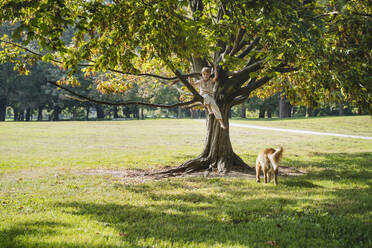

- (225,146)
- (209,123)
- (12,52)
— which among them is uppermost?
(12,52)

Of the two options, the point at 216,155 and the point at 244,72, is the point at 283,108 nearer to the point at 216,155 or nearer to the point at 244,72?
the point at 244,72

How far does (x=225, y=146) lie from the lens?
10070 millimetres

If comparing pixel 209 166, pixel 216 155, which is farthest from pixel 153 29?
pixel 209 166

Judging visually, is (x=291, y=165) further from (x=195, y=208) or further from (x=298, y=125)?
(x=298, y=125)

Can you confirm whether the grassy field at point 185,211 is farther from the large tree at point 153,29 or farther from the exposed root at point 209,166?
the large tree at point 153,29

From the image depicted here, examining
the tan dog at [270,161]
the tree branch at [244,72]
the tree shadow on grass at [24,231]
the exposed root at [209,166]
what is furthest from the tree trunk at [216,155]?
the tree shadow on grass at [24,231]

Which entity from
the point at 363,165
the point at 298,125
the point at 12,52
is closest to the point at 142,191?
the point at 12,52

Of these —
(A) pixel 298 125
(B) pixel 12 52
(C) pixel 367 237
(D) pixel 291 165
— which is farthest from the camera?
(A) pixel 298 125

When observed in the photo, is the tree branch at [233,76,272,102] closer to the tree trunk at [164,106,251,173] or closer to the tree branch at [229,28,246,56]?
the tree trunk at [164,106,251,173]

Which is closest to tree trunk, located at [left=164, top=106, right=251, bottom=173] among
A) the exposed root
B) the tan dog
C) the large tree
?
the exposed root

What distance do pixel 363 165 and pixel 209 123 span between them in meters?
5.82

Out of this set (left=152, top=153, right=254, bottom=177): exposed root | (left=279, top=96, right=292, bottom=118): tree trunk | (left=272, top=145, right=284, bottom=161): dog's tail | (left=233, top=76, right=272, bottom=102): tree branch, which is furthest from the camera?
(left=279, top=96, right=292, bottom=118): tree trunk

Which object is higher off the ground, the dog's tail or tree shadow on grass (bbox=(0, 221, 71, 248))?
the dog's tail

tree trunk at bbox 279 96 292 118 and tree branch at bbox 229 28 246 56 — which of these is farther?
tree trunk at bbox 279 96 292 118
